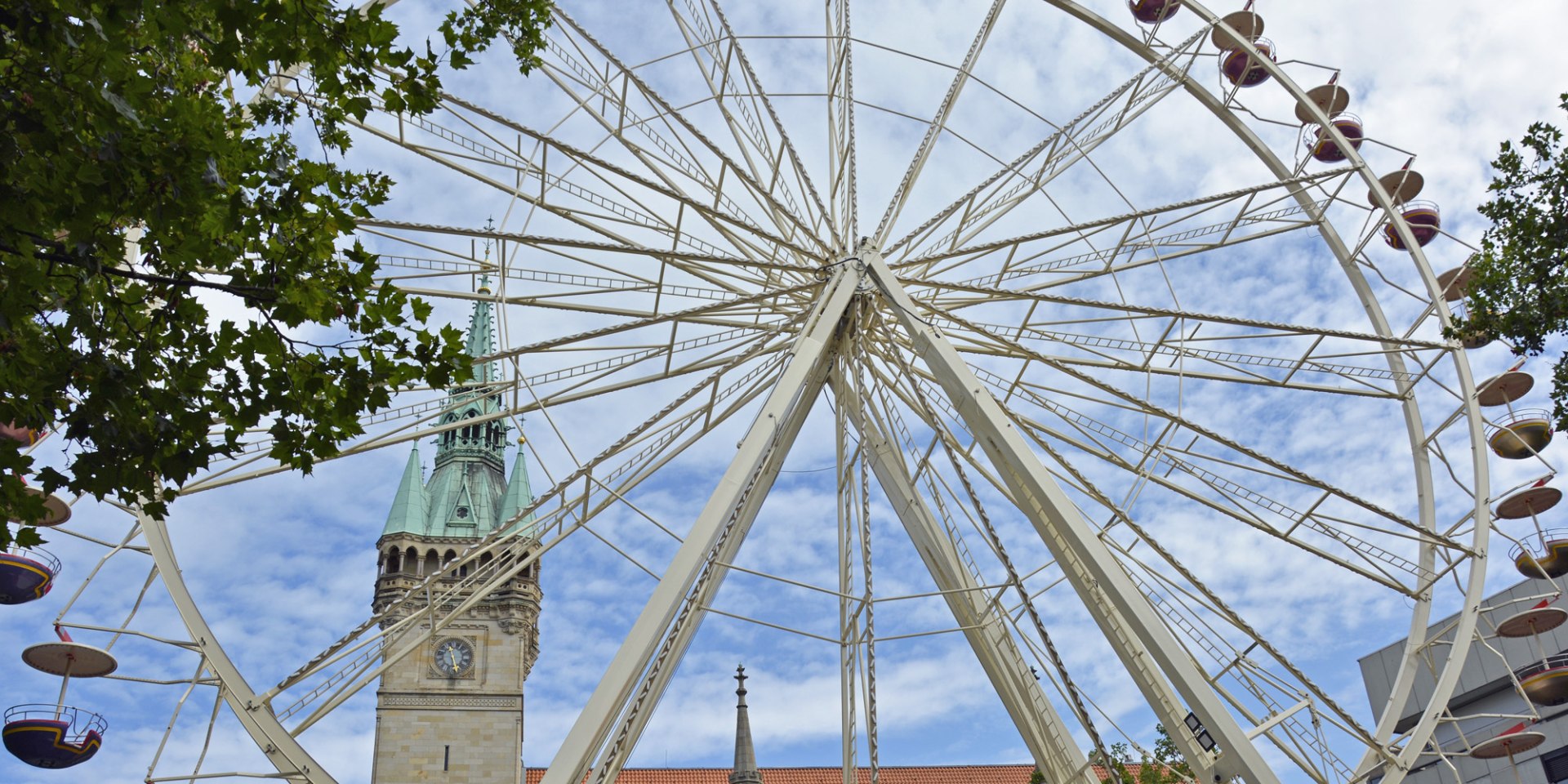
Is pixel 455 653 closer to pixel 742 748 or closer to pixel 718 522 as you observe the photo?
pixel 742 748

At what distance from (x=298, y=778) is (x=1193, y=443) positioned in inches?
528

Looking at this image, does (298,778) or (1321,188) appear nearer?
(298,778)

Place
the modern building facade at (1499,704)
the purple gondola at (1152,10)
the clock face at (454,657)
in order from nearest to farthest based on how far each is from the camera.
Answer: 1. the purple gondola at (1152,10)
2. the modern building facade at (1499,704)
3. the clock face at (454,657)

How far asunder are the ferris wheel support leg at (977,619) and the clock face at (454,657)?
40187 millimetres

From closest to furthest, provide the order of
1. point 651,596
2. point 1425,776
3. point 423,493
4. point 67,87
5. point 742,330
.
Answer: point 67,87, point 651,596, point 742,330, point 1425,776, point 423,493

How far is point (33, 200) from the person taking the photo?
365 inches

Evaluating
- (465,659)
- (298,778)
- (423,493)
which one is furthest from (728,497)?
(423,493)

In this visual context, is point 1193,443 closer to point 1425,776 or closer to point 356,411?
point 356,411

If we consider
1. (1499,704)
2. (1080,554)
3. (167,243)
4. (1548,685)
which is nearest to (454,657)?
(1499,704)

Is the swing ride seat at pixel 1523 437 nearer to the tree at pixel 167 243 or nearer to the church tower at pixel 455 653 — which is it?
the tree at pixel 167 243

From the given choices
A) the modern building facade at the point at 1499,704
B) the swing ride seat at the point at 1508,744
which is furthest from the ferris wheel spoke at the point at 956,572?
the modern building facade at the point at 1499,704

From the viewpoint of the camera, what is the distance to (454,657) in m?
59.6

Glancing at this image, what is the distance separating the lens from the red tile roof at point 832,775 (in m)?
58.6

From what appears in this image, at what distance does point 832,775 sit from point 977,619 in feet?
138
